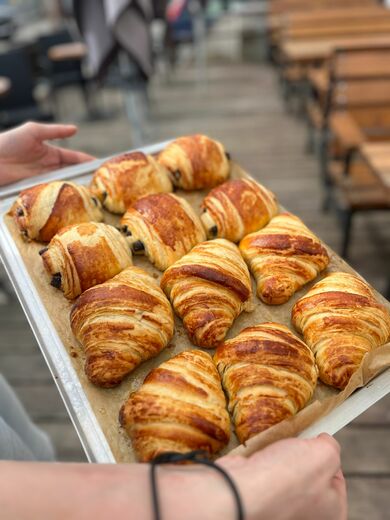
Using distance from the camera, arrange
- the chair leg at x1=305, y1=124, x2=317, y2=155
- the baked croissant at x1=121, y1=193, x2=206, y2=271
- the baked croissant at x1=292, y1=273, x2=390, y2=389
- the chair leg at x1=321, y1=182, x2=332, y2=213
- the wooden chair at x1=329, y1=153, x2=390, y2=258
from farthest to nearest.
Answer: the chair leg at x1=305, y1=124, x2=317, y2=155 → the chair leg at x1=321, y1=182, x2=332, y2=213 → the wooden chair at x1=329, y1=153, x2=390, y2=258 → the baked croissant at x1=121, y1=193, x2=206, y2=271 → the baked croissant at x1=292, y1=273, x2=390, y2=389

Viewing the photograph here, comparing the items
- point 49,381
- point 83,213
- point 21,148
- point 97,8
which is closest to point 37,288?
point 83,213

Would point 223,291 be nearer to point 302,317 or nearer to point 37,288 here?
point 302,317

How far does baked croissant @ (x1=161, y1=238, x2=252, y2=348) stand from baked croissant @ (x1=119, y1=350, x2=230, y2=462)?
0.19 meters

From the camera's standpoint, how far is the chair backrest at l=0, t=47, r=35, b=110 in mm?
5598

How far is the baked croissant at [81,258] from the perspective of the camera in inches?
54.6

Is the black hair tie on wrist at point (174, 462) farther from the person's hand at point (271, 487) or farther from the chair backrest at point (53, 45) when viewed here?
the chair backrest at point (53, 45)

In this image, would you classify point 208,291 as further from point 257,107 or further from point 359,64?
point 257,107

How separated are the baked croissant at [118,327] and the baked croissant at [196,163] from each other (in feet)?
Answer: 2.21

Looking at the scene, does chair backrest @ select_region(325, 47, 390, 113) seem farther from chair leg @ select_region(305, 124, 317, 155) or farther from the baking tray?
the baking tray

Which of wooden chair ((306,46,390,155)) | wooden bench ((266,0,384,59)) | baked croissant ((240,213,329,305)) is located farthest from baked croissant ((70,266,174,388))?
wooden bench ((266,0,384,59))

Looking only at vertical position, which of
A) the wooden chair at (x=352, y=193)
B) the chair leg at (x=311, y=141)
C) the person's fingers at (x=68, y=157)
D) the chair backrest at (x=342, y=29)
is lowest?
the chair leg at (x=311, y=141)

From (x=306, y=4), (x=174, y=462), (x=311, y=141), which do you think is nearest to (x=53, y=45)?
(x=306, y=4)

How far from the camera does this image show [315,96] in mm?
5031

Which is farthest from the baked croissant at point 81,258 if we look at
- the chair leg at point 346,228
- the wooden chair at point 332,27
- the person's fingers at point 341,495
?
the wooden chair at point 332,27
